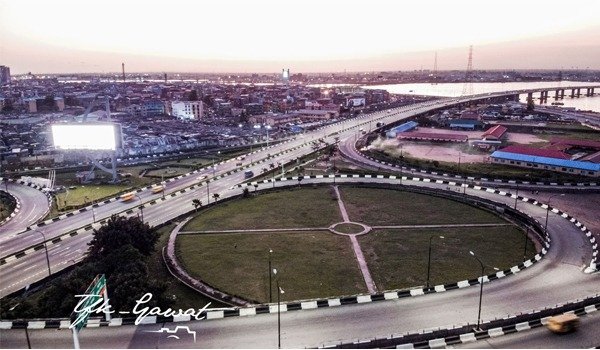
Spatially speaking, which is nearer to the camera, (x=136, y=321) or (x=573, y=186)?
(x=136, y=321)

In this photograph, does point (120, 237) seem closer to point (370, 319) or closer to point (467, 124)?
point (370, 319)

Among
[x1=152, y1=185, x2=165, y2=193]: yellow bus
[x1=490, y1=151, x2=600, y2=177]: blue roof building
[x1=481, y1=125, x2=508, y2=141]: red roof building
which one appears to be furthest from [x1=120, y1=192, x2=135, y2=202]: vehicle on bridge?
[x1=481, y1=125, x2=508, y2=141]: red roof building

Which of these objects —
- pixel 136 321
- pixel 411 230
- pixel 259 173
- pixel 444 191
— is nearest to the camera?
pixel 136 321

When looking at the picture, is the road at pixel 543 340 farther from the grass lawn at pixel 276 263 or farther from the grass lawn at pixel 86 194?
the grass lawn at pixel 86 194

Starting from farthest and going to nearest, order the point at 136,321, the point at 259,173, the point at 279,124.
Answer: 1. the point at 279,124
2. the point at 259,173
3. the point at 136,321

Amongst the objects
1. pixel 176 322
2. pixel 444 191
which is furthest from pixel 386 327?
pixel 444 191

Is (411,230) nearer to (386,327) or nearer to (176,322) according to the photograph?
(386,327)

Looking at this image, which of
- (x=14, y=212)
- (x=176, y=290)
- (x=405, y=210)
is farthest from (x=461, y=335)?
(x=14, y=212)
